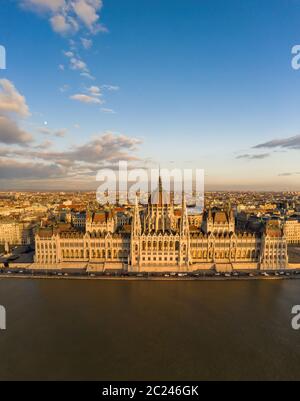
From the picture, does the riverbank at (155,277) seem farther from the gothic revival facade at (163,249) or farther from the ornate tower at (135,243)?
the ornate tower at (135,243)

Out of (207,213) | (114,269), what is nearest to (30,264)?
(114,269)

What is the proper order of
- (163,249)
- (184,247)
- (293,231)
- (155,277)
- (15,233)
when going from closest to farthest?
(155,277) < (163,249) < (184,247) < (15,233) < (293,231)

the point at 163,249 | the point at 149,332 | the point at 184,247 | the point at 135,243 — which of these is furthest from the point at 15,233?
the point at 149,332

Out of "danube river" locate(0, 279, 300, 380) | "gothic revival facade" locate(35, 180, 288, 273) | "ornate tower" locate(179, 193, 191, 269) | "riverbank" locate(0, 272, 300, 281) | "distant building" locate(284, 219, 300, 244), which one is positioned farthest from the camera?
"distant building" locate(284, 219, 300, 244)

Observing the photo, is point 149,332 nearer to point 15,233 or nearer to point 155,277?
point 155,277

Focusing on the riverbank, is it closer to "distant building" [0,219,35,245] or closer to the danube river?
the danube river

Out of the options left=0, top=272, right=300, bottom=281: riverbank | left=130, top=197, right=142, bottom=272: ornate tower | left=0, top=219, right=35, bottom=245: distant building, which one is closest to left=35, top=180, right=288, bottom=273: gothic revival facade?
left=130, top=197, right=142, bottom=272: ornate tower

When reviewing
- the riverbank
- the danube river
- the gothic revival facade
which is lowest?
the danube river
